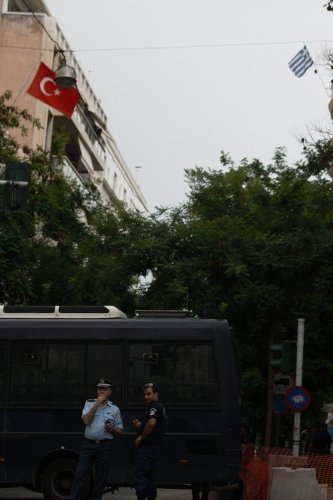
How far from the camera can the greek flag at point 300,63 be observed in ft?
95.8

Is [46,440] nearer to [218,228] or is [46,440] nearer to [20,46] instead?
[218,228]

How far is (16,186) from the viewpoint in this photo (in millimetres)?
18094

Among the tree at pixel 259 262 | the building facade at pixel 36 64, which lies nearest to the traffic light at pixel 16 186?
the tree at pixel 259 262

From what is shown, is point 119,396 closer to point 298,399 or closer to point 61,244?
point 298,399

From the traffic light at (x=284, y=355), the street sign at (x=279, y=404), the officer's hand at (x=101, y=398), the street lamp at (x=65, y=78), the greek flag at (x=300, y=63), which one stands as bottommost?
the street sign at (x=279, y=404)

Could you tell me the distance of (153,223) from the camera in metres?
28.5

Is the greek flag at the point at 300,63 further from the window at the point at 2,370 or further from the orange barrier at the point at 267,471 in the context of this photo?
the window at the point at 2,370

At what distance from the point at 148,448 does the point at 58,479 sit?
2.81 meters

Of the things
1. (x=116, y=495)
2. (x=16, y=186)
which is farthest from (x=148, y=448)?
(x=116, y=495)

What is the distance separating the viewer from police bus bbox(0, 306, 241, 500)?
623 inches

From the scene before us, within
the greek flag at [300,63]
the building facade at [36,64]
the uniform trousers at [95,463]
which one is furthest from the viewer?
the building facade at [36,64]

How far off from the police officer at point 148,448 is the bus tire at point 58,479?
246 centimetres

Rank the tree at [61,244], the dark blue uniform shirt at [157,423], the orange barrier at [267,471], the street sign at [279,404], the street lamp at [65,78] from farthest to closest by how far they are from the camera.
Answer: the tree at [61,244] < the street lamp at [65,78] < the street sign at [279,404] < the orange barrier at [267,471] < the dark blue uniform shirt at [157,423]

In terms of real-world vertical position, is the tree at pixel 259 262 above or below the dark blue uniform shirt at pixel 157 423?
above
